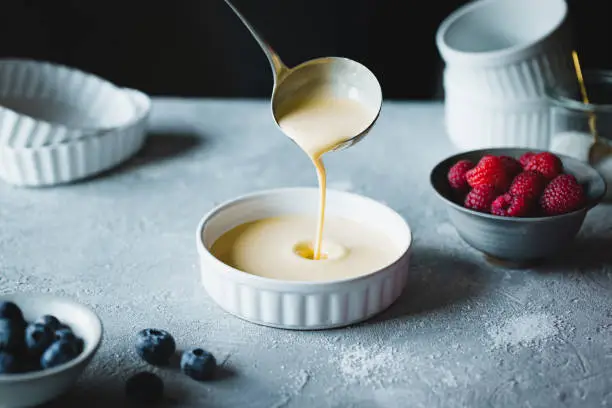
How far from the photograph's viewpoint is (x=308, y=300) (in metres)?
0.96

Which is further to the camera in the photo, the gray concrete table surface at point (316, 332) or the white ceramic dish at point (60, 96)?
the white ceramic dish at point (60, 96)

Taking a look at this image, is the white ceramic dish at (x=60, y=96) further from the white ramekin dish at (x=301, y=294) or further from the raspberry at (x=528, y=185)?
the raspberry at (x=528, y=185)

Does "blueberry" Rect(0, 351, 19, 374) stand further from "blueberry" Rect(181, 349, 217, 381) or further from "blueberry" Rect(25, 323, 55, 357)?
"blueberry" Rect(181, 349, 217, 381)

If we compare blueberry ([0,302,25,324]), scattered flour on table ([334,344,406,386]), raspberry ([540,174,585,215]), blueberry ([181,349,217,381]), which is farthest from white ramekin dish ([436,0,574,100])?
blueberry ([0,302,25,324])

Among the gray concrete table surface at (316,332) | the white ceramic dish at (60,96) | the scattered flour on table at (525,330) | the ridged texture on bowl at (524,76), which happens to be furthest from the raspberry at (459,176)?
the white ceramic dish at (60,96)

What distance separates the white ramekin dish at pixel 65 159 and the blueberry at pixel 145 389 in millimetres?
609

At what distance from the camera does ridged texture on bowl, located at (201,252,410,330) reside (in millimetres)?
963

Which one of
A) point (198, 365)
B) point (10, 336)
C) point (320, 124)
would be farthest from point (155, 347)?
point (320, 124)

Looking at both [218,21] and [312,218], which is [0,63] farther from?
[312,218]

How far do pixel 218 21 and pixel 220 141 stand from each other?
0.48 m

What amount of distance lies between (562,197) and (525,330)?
0.63 feet

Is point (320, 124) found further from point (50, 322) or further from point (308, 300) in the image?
point (50, 322)

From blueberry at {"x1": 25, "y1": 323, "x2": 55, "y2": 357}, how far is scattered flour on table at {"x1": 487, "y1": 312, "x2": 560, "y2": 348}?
1.64ft

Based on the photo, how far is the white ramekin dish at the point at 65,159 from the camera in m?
1.35
